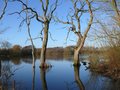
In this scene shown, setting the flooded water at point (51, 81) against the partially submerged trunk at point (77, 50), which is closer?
the flooded water at point (51, 81)

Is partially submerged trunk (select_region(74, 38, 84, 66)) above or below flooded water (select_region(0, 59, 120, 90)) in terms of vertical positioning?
above

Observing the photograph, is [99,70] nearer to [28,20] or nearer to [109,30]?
[109,30]

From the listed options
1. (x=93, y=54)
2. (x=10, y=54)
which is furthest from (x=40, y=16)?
(x=10, y=54)

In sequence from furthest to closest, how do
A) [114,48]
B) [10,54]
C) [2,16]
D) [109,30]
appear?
[10,54]
[2,16]
[114,48]
[109,30]

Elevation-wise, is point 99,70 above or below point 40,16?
below

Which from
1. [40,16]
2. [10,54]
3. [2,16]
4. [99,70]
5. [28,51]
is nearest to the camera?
[99,70]

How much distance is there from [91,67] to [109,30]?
709cm

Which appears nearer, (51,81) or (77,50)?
(51,81)

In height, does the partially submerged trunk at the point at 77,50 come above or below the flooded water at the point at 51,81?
above

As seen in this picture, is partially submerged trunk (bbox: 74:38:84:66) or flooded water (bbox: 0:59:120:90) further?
partially submerged trunk (bbox: 74:38:84:66)

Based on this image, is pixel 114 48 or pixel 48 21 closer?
pixel 114 48

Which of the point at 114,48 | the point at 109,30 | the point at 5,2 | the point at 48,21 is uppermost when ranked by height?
the point at 5,2

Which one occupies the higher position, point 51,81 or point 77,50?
point 77,50

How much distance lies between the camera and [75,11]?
90.1ft
